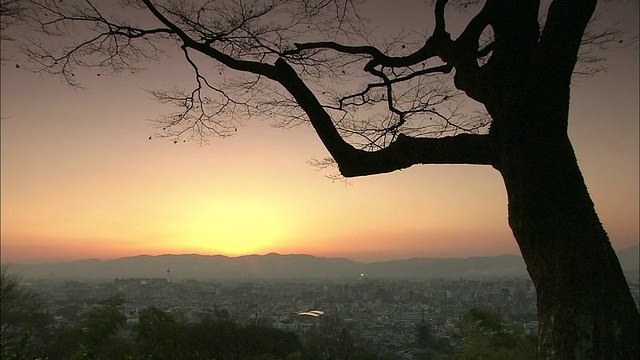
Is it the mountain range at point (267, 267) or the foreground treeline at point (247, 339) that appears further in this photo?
the mountain range at point (267, 267)

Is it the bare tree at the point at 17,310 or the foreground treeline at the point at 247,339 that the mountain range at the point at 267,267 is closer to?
the bare tree at the point at 17,310

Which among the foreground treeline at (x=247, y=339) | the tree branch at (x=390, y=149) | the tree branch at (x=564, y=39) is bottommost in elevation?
the foreground treeline at (x=247, y=339)

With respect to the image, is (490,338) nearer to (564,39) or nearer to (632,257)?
(564,39)

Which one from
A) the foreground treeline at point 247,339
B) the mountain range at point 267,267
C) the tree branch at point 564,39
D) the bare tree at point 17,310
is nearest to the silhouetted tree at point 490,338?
the foreground treeline at point 247,339

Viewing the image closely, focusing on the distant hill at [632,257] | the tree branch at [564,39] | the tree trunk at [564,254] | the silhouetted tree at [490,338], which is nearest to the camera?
the tree trunk at [564,254]

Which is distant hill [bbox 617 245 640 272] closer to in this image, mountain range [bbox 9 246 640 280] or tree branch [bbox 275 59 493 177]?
mountain range [bbox 9 246 640 280]

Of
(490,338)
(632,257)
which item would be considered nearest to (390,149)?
(490,338)

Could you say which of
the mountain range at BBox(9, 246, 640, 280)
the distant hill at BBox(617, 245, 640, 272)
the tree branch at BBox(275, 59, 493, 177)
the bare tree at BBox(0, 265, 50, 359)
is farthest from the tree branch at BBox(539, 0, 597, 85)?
the mountain range at BBox(9, 246, 640, 280)

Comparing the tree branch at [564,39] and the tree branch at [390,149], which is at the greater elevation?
the tree branch at [564,39]
